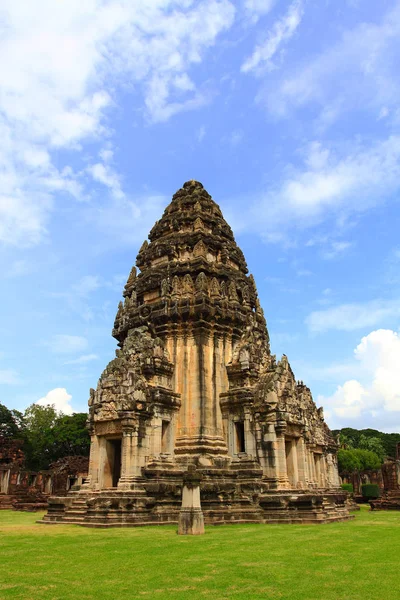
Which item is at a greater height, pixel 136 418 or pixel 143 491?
pixel 136 418

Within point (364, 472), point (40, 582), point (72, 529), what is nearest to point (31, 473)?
point (72, 529)

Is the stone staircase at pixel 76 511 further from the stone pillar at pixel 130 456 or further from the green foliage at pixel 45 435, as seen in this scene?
the green foliage at pixel 45 435

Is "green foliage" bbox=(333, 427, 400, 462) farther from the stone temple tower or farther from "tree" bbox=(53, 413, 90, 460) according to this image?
the stone temple tower

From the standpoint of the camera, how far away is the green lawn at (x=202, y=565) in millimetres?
7938

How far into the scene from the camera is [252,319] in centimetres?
2817

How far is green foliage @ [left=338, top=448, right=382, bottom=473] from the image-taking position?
68.0 meters

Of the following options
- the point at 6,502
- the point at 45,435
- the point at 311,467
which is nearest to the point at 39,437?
the point at 45,435

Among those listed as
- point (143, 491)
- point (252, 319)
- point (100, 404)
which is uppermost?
point (252, 319)

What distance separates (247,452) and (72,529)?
841cm

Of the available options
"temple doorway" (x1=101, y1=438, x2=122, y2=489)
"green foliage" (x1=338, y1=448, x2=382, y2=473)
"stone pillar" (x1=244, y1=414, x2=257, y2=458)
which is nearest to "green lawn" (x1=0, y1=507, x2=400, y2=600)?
"temple doorway" (x1=101, y1=438, x2=122, y2=489)

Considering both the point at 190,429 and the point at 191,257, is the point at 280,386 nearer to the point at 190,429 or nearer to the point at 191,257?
the point at 190,429

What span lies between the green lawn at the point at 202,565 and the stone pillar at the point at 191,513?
0.45m

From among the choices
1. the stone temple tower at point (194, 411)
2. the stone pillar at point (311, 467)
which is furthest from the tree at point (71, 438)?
the stone pillar at point (311, 467)

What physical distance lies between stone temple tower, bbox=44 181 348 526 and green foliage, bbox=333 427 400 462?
219ft
